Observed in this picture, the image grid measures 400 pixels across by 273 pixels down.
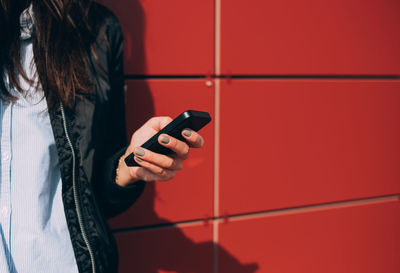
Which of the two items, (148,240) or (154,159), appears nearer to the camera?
(154,159)

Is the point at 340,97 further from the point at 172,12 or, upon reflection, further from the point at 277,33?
the point at 172,12

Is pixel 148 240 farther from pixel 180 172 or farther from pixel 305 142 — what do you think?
pixel 305 142

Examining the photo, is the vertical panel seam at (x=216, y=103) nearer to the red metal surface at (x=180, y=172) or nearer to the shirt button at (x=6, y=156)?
the red metal surface at (x=180, y=172)

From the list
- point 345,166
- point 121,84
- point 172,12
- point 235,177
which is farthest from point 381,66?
point 121,84

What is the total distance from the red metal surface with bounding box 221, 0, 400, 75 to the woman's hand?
1.84 feet

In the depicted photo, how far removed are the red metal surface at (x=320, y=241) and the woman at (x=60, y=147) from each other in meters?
0.63

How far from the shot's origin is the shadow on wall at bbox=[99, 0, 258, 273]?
41.0 inches

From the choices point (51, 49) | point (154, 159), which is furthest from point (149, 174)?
point (51, 49)

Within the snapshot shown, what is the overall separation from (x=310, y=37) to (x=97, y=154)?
924 millimetres

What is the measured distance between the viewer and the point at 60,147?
0.67 m

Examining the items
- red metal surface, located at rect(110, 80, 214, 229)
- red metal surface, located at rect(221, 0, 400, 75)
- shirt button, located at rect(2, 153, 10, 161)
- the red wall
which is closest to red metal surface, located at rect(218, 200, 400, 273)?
the red wall

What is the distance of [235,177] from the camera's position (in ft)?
3.97

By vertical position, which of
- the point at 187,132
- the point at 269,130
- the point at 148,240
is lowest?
the point at 148,240

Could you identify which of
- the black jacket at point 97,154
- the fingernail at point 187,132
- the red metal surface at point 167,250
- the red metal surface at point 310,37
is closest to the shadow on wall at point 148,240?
the red metal surface at point 167,250
